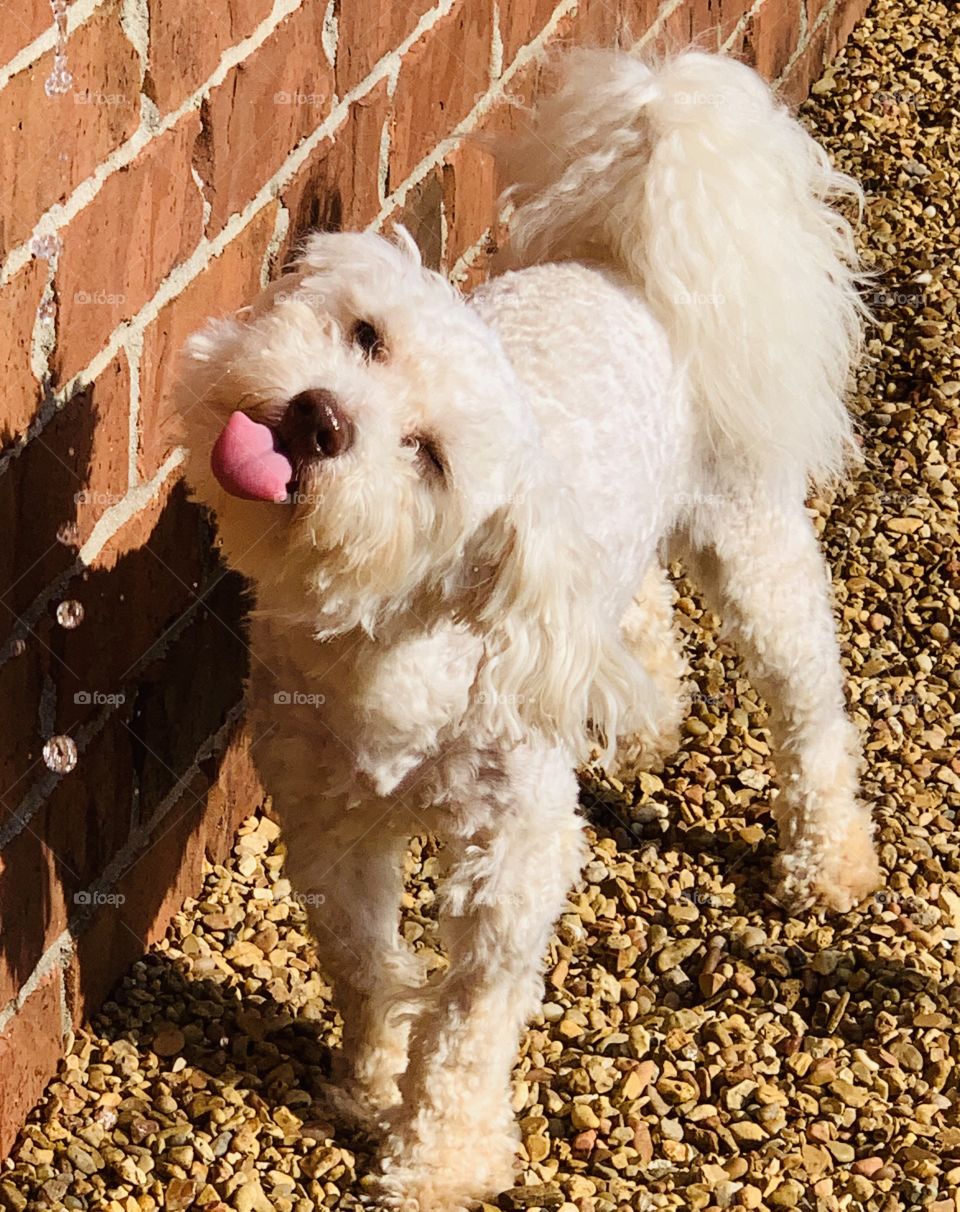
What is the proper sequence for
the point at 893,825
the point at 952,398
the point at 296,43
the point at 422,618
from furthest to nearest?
1. the point at 952,398
2. the point at 893,825
3. the point at 296,43
4. the point at 422,618

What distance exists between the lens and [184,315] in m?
2.69

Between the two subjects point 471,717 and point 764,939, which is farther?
point 764,939

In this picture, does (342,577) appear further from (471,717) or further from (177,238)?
(177,238)

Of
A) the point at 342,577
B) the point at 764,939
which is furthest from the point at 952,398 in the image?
the point at 342,577

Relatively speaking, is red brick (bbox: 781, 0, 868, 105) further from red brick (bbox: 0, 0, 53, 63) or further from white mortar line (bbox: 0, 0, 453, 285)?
red brick (bbox: 0, 0, 53, 63)

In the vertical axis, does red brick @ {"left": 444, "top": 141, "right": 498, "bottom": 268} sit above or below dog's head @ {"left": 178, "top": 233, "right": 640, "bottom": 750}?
above

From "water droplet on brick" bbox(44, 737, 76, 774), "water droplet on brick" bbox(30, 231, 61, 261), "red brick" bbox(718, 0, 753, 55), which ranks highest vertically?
"red brick" bbox(718, 0, 753, 55)

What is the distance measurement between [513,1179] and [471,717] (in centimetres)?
84

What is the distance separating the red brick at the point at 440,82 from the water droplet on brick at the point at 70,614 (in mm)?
1217

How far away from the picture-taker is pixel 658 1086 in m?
2.91

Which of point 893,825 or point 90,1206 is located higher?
point 893,825

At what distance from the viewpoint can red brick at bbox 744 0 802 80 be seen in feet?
17.9

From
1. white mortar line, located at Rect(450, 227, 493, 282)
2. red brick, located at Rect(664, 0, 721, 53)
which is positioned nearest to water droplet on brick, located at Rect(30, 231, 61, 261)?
white mortar line, located at Rect(450, 227, 493, 282)

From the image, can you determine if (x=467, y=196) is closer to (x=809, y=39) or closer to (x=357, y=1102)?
(x=357, y=1102)
